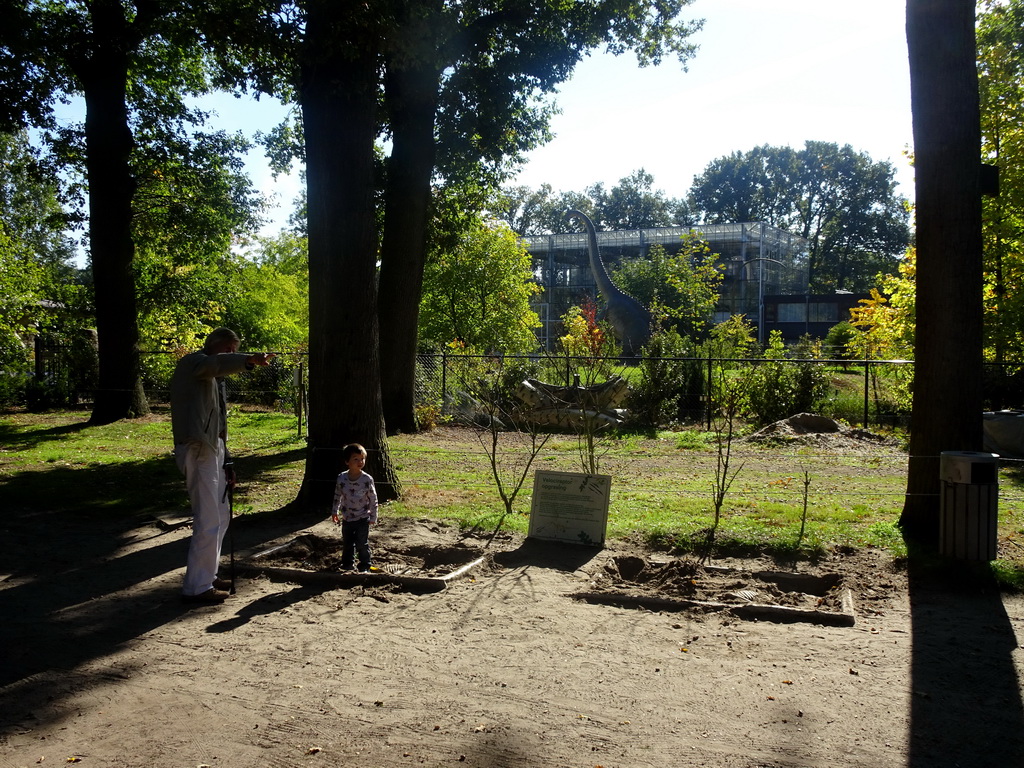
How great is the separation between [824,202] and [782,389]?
75.2 m

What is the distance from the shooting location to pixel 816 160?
8756cm

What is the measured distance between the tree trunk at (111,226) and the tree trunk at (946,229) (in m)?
17.6

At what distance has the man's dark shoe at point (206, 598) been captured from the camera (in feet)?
21.5

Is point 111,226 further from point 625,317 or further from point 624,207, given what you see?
point 624,207

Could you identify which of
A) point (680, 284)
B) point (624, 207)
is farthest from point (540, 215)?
point (680, 284)

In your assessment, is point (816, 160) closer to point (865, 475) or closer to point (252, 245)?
point (252, 245)

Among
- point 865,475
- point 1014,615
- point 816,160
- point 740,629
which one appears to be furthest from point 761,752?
point 816,160

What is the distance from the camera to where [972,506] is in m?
7.35

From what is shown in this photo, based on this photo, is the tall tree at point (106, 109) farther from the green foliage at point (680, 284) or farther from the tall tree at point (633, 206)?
the tall tree at point (633, 206)

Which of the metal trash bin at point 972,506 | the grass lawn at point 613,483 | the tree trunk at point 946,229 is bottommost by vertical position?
the grass lawn at point 613,483

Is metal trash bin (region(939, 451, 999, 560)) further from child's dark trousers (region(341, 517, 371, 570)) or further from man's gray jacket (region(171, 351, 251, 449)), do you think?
man's gray jacket (region(171, 351, 251, 449))

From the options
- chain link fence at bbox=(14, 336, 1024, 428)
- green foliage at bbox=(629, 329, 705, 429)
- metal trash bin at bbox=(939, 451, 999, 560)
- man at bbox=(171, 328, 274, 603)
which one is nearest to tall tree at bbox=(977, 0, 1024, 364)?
chain link fence at bbox=(14, 336, 1024, 428)

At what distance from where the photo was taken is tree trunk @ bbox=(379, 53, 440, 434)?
1672 cm

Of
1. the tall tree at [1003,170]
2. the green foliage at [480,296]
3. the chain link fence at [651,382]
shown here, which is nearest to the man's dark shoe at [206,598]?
the chain link fence at [651,382]
